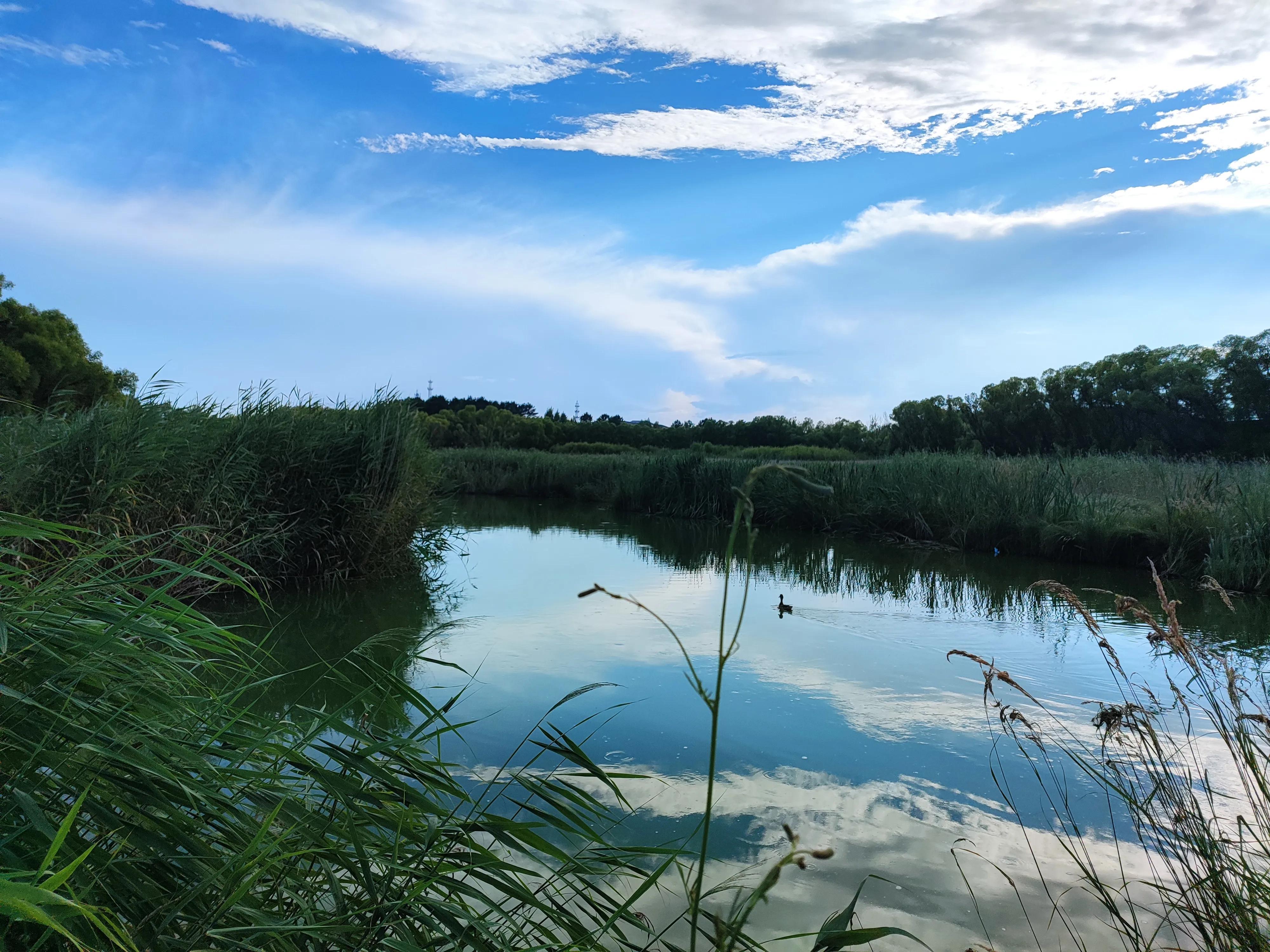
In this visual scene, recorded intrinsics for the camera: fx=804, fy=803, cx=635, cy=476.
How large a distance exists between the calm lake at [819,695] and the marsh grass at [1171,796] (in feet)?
0.30

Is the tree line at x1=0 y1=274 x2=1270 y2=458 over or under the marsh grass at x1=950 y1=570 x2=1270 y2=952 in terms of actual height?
over

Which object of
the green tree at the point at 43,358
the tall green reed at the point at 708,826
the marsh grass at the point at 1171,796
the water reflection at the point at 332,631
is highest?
the green tree at the point at 43,358

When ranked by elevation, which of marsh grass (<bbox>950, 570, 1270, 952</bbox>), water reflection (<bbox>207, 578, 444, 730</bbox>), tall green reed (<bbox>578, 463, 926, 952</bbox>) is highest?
tall green reed (<bbox>578, 463, 926, 952</bbox>)

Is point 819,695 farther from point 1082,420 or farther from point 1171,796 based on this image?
point 1082,420

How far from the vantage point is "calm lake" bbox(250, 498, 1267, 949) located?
2105 mm

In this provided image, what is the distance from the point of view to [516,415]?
34719 millimetres

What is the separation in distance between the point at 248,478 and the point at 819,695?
13.6 ft

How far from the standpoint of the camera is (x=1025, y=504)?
350 inches

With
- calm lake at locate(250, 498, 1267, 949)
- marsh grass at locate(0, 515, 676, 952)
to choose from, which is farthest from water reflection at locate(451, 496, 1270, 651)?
marsh grass at locate(0, 515, 676, 952)

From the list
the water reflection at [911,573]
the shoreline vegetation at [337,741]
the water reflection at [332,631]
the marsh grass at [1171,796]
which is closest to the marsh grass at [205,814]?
the shoreline vegetation at [337,741]

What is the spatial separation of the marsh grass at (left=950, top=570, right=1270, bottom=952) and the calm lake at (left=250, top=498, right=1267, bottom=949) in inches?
3.6

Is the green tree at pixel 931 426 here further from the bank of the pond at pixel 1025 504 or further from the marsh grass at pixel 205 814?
the marsh grass at pixel 205 814

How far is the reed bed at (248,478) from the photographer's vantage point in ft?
13.8

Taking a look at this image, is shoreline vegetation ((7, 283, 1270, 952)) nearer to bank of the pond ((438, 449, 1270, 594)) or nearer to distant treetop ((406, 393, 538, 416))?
bank of the pond ((438, 449, 1270, 594))
